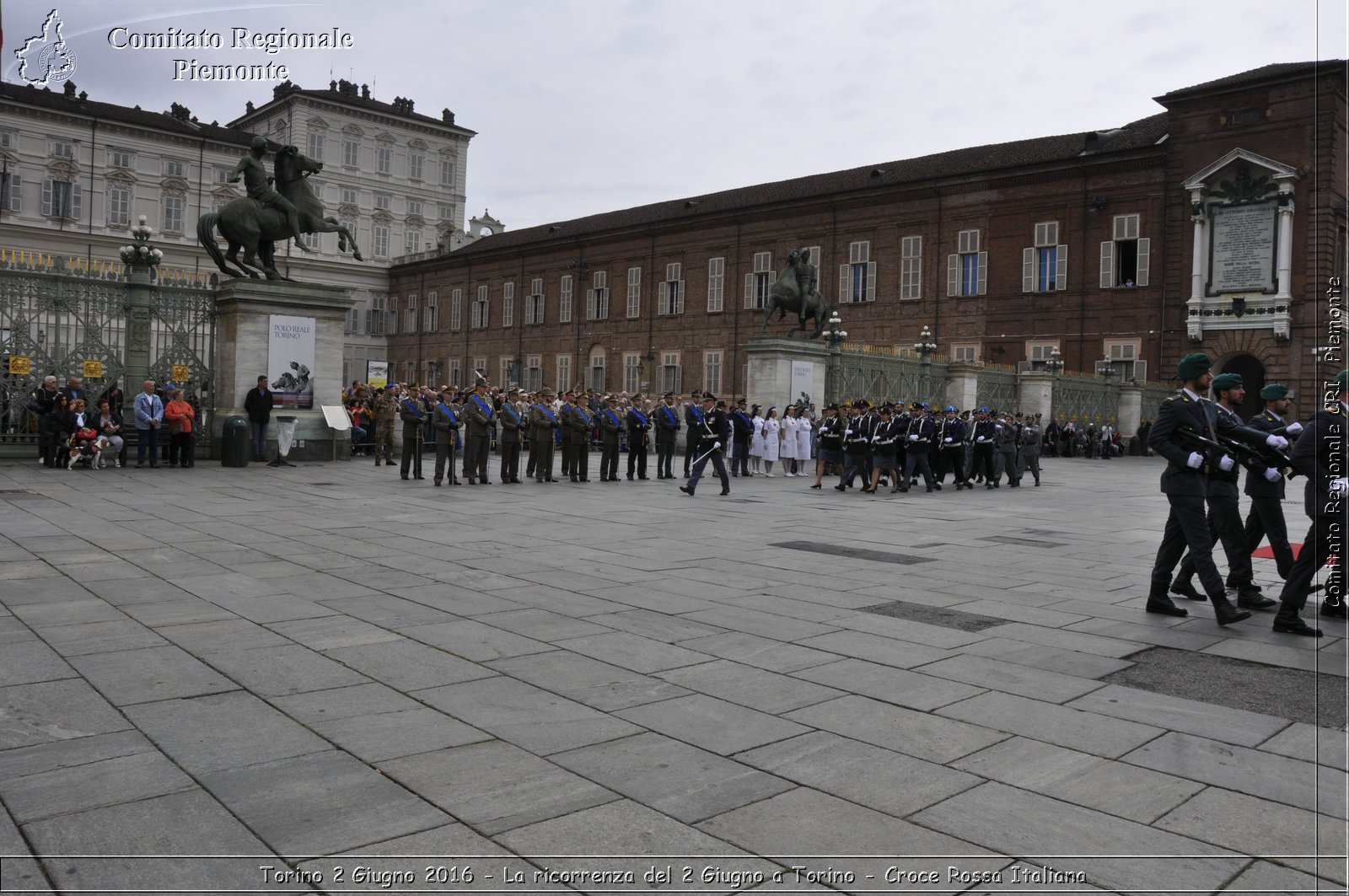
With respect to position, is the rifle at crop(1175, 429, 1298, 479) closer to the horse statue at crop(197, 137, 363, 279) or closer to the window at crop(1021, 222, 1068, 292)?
the horse statue at crop(197, 137, 363, 279)

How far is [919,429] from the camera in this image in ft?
59.2

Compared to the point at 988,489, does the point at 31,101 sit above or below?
above

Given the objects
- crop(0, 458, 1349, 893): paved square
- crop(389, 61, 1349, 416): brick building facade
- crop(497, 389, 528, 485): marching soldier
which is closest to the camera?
crop(0, 458, 1349, 893): paved square

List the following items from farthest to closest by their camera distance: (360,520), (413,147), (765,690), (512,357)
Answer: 1. (413,147)
2. (512,357)
3. (360,520)
4. (765,690)

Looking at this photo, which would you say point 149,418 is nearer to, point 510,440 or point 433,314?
point 510,440

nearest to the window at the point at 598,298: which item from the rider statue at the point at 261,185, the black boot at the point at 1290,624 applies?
the rider statue at the point at 261,185

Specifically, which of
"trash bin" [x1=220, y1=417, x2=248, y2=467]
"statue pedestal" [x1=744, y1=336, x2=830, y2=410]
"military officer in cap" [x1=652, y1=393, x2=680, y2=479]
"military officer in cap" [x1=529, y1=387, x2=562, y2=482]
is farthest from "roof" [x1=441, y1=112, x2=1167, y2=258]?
"trash bin" [x1=220, y1=417, x2=248, y2=467]

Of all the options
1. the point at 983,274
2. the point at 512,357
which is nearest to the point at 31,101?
the point at 512,357

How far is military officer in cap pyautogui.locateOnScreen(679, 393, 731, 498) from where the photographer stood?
15.9 m

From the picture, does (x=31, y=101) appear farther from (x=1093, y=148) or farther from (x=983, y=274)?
(x=1093, y=148)

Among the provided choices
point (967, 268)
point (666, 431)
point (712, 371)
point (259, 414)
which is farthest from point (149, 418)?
point (712, 371)

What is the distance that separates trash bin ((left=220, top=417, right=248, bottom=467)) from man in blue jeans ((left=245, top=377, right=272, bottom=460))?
0.83ft

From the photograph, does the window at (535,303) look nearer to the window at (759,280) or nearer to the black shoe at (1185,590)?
the window at (759,280)

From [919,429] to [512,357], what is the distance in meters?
43.2
